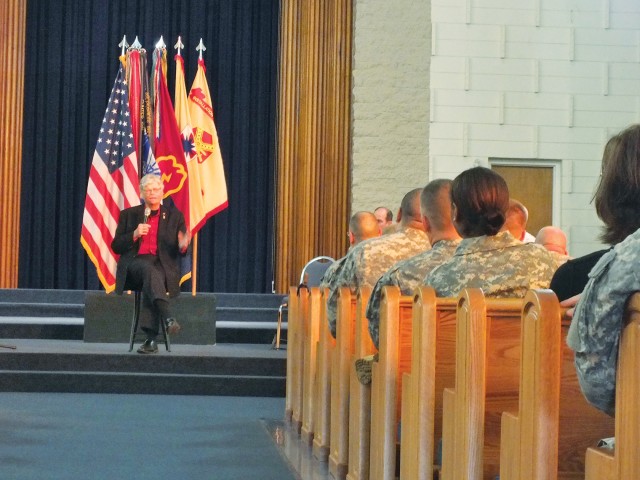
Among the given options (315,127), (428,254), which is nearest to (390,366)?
(428,254)

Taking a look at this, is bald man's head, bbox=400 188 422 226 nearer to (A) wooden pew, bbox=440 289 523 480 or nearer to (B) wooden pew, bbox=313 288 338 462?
(B) wooden pew, bbox=313 288 338 462

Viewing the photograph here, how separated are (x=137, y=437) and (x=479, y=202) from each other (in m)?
2.52

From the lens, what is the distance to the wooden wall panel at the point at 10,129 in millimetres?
9898

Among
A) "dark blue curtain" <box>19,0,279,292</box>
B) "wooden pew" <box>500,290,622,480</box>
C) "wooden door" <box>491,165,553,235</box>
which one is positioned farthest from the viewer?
"dark blue curtain" <box>19,0,279,292</box>

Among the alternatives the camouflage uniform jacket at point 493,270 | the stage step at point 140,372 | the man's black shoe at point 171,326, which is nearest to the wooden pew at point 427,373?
the camouflage uniform jacket at point 493,270

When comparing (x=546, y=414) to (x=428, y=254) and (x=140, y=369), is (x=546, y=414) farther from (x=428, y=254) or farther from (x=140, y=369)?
(x=140, y=369)

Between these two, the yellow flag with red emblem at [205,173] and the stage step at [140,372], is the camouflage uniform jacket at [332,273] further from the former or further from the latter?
the yellow flag with red emblem at [205,173]

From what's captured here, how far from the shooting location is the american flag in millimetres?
8828

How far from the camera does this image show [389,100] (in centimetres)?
992

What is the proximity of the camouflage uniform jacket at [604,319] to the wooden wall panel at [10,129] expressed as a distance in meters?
8.83

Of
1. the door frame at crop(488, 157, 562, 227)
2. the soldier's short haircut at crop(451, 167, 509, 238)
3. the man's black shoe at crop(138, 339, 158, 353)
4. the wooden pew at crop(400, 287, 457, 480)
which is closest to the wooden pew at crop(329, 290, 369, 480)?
the soldier's short haircut at crop(451, 167, 509, 238)

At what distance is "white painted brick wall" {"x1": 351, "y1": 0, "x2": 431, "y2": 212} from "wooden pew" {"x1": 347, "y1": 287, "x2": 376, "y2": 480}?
6014 millimetres

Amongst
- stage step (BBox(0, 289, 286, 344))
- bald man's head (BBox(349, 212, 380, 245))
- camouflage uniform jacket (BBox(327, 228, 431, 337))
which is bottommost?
stage step (BBox(0, 289, 286, 344))

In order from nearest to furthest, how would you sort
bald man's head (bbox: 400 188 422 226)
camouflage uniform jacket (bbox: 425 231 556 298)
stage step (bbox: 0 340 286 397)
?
camouflage uniform jacket (bbox: 425 231 556 298) → bald man's head (bbox: 400 188 422 226) → stage step (bbox: 0 340 286 397)
